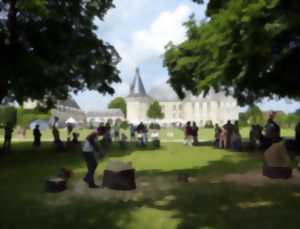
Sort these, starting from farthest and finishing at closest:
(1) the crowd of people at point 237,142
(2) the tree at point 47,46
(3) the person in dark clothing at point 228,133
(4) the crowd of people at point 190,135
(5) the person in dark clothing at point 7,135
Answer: (4) the crowd of people at point 190,135, (3) the person in dark clothing at point 228,133, (5) the person in dark clothing at point 7,135, (2) the tree at point 47,46, (1) the crowd of people at point 237,142

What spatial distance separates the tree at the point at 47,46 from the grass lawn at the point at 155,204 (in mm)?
5576

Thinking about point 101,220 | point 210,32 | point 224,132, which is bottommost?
point 101,220

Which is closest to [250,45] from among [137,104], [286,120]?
[286,120]

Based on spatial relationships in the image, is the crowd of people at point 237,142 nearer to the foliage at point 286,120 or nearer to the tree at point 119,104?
the foliage at point 286,120

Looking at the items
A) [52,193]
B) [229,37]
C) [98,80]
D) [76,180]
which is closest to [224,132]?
[98,80]

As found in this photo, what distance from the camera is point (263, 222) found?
847 centimetres

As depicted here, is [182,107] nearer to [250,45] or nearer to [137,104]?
Answer: [137,104]

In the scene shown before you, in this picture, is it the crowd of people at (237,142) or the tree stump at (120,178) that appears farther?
the crowd of people at (237,142)

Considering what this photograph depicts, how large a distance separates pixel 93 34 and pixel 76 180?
517 inches

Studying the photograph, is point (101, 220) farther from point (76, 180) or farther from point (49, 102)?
point (49, 102)

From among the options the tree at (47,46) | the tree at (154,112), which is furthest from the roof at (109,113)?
the tree at (47,46)

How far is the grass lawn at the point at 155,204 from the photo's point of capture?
28.0ft

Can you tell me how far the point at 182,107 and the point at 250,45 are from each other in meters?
142

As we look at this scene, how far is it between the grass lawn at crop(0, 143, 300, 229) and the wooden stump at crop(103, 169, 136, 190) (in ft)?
1.08
